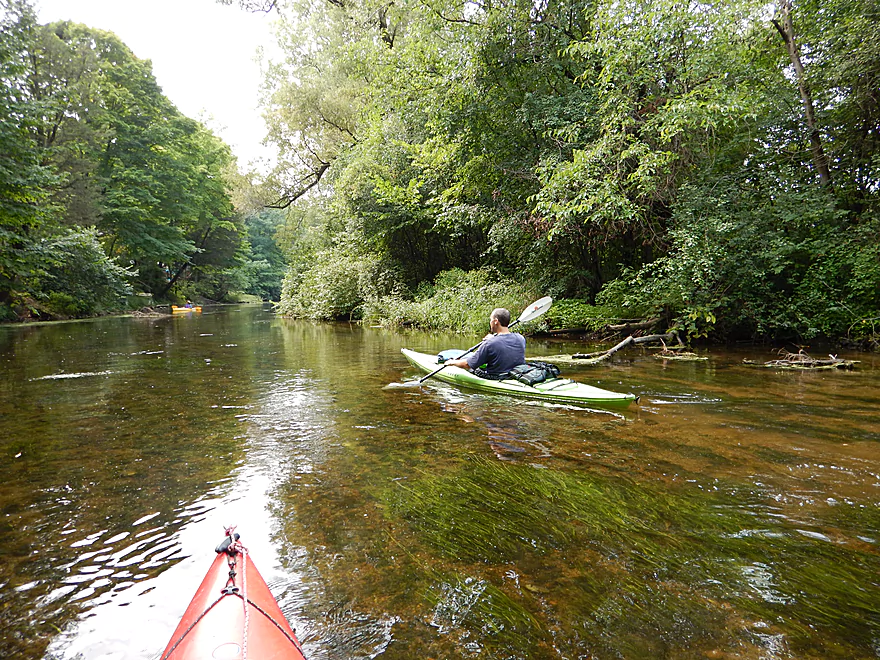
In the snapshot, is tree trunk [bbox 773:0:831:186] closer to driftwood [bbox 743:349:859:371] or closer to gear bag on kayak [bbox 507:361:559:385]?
driftwood [bbox 743:349:859:371]

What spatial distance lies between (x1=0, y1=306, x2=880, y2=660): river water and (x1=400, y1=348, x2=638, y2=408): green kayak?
0.55 feet

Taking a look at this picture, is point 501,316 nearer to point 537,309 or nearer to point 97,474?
point 537,309

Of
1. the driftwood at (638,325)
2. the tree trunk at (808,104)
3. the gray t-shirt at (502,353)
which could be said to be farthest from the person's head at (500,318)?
Result: the tree trunk at (808,104)

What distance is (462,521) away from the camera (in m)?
2.77

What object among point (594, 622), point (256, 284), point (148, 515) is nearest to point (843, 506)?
point (594, 622)

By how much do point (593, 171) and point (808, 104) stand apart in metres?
4.17

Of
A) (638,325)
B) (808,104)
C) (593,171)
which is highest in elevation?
(808,104)

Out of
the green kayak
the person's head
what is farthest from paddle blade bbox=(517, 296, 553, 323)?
the green kayak

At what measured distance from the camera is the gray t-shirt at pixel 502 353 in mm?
5820

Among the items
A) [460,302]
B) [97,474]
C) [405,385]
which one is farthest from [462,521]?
[460,302]

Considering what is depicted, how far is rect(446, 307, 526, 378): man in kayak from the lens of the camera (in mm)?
5824

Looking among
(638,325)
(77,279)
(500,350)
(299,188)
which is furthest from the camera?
(299,188)

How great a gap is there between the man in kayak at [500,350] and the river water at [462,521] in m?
0.47

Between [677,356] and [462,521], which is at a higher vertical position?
[677,356]
